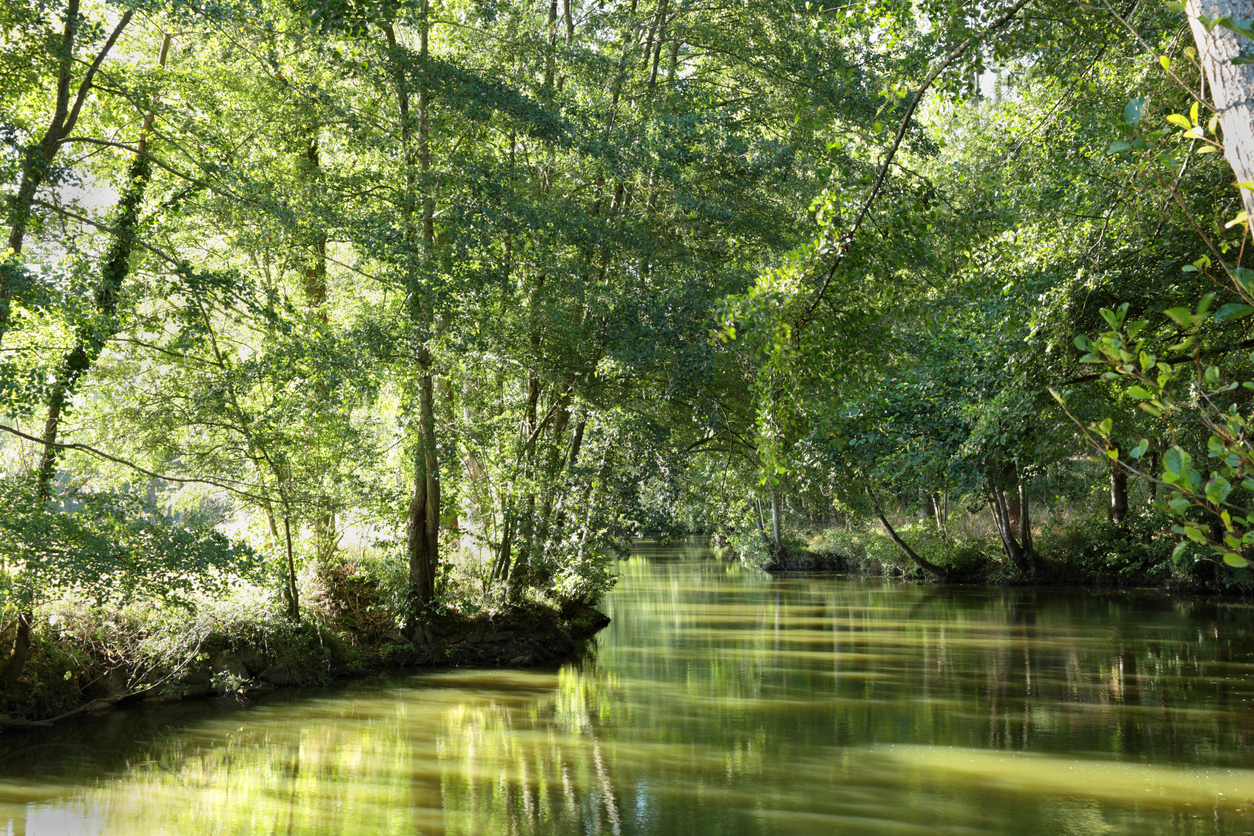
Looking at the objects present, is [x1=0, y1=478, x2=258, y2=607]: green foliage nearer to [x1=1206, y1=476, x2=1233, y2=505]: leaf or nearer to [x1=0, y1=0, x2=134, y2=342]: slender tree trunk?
[x1=0, y1=0, x2=134, y2=342]: slender tree trunk

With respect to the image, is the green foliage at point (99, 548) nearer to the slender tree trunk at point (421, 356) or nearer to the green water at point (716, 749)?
the green water at point (716, 749)

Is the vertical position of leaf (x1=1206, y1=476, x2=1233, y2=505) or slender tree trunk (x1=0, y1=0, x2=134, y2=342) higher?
Answer: slender tree trunk (x1=0, y1=0, x2=134, y2=342)

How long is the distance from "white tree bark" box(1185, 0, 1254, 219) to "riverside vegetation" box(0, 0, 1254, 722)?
1.86 meters

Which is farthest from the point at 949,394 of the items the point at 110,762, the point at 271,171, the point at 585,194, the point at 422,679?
the point at 110,762

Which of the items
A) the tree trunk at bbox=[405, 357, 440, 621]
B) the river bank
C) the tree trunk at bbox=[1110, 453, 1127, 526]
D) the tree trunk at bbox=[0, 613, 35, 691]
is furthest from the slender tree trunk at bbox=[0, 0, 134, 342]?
the tree trunk at bbox=[1110, 453, 1127, 526]

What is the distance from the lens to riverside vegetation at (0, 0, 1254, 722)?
27.3ft

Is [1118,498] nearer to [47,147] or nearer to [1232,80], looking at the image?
[47,147]

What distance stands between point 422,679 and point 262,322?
6.00 meters

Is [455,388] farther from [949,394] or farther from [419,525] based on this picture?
[949,394]

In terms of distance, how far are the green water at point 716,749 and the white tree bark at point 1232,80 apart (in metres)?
6.13

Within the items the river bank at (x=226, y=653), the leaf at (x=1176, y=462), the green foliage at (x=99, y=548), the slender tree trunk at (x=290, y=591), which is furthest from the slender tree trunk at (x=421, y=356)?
the leaf at (x=1176, y=462)

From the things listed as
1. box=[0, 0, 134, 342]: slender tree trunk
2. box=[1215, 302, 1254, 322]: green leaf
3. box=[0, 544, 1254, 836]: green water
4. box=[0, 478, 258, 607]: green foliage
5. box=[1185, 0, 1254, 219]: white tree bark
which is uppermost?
box=[0, 0, 134, 342]: slender tree trunk

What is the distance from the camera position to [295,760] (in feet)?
31.0

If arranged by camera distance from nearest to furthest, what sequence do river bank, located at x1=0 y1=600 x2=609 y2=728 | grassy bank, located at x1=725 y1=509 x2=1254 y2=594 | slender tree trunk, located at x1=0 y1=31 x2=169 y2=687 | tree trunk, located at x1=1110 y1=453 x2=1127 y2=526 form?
slender tree trunk, located at x1=0 y1=31 x2=169 y2=687 → river bank, located at x1=0 y1=600 x2=609 y2=728 → grassy bank, located at x1=725 y1=509 x2=1254 y2=594 → tree trunk, located at x1=1110 y1=453 x2=1127 y2=526
